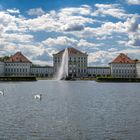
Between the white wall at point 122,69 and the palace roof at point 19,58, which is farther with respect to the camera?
the white wall at point 122,69

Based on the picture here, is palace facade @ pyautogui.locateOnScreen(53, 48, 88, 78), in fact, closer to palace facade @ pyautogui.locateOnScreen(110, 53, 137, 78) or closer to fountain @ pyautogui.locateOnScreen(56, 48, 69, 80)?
fountain @ pyautogui.locateOnScreen(56, 48, 69, 80)

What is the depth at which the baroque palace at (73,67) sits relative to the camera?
138500 millimetres

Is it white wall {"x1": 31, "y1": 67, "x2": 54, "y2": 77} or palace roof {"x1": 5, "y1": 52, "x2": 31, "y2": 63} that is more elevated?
palace roof {"x1": 5, "y1": 52, "x2": 31, "y2": 63}

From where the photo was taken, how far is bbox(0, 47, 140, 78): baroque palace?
138 meters

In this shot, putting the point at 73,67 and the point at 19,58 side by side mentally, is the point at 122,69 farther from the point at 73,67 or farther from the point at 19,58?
the point at 19,58

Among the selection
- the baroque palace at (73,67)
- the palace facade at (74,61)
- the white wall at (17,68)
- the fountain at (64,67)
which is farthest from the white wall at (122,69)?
the white wall at (17,68)

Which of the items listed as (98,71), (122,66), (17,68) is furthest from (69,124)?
(98,71)

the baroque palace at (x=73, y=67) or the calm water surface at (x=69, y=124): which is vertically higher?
the baroque palace at (x=73, y=67)

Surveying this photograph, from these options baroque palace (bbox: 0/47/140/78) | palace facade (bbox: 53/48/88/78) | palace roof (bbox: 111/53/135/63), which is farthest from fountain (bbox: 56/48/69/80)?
palace roof (bbox: 111/53/135/63)

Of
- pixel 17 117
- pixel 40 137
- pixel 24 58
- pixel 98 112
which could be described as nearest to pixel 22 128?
pixel 40 137

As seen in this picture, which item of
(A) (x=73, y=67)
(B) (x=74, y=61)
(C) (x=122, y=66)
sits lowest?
(A) (x=73, y=67)

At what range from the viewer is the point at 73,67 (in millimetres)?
142000

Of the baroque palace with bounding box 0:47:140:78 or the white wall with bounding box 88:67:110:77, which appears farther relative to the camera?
the white wall with bounding box 88:67:110:77

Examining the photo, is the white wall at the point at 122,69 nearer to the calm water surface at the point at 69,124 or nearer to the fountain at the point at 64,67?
the fountain at the point at 64,67
